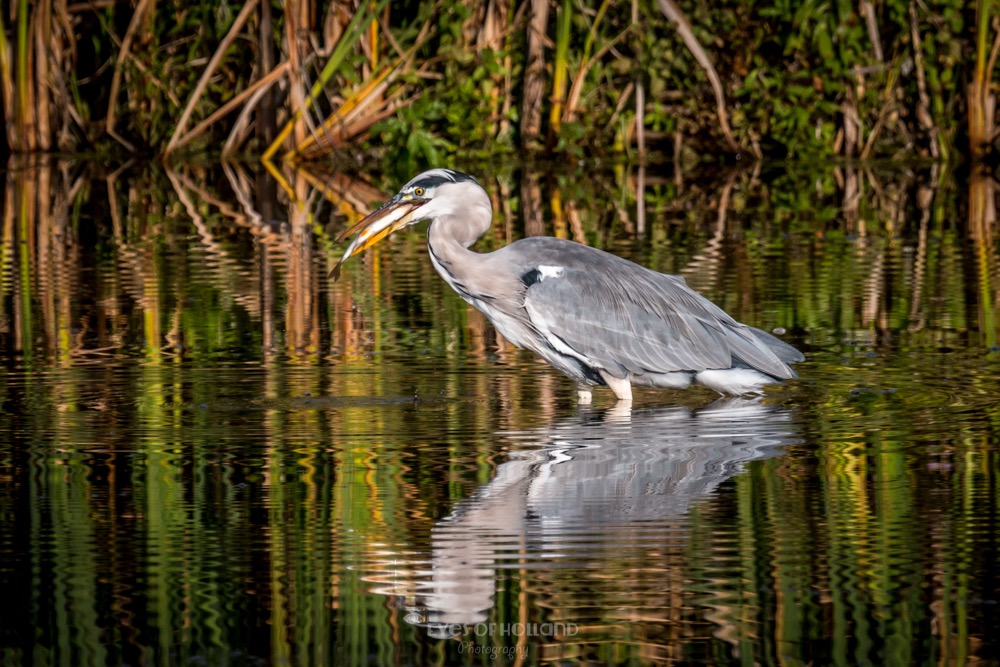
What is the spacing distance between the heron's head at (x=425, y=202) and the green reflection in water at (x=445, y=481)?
65 cm

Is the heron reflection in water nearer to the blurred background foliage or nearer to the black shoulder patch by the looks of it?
the black shoulder patch

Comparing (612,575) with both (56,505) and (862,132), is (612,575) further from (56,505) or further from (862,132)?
(862,132)

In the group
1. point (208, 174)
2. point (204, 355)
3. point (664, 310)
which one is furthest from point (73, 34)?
point (664, 310)

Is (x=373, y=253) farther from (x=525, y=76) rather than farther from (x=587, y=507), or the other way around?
(x=587, y=507)

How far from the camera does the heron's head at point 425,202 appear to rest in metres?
7.45

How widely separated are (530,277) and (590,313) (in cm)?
29

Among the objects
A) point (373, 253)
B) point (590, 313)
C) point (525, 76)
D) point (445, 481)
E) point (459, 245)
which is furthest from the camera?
point (525, 76)

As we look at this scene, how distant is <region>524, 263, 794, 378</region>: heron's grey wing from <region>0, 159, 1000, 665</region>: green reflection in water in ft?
0.78

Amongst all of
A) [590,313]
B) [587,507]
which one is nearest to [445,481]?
[587,507]

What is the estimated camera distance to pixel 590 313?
23.6 feet

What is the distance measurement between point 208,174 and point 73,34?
2.30m

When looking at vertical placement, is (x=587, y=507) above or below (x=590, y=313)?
below

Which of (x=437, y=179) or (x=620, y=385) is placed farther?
(x=437, y=179)

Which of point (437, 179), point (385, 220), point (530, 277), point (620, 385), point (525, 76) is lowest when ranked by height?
point (620, 385)
